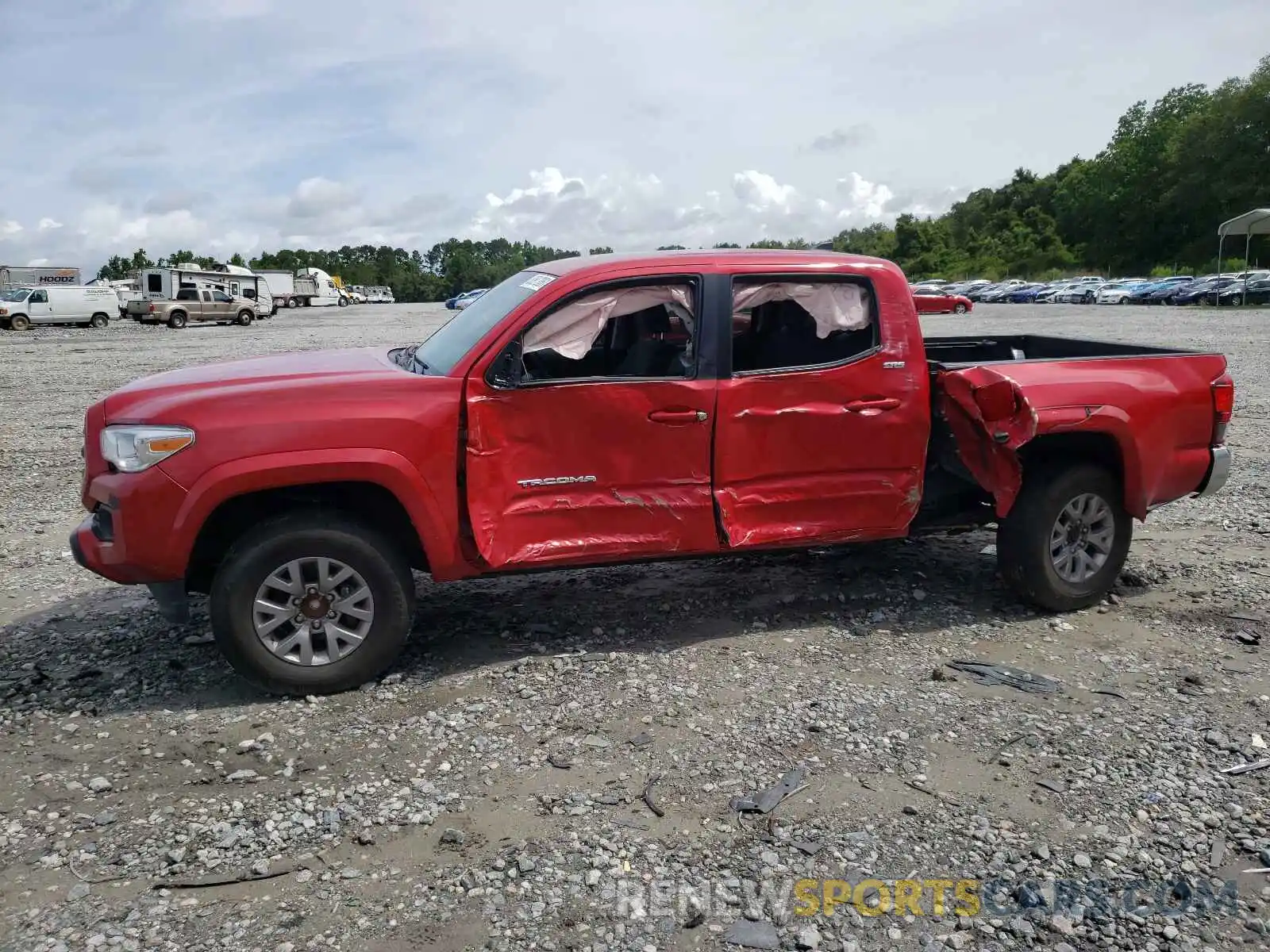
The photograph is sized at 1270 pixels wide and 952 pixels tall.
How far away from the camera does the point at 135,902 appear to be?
3.09 m

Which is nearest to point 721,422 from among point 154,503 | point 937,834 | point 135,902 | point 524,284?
point 524,284

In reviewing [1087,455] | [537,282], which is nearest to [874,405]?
[1087,455]

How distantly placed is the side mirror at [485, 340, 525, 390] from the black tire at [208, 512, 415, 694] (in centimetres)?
87

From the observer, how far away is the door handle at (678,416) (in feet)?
15.8

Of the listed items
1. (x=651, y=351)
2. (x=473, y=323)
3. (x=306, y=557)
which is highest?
(x=473, y=323)

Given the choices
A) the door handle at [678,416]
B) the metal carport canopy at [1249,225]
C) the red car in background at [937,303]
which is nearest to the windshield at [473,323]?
the door handle at [678,416]

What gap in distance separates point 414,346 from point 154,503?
1.93m

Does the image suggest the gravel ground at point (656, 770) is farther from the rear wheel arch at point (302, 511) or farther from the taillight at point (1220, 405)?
the taillight at point (1220, 405)

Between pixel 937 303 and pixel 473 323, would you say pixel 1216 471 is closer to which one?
pixel 937 303

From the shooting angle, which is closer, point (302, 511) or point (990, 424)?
point (302, 511)

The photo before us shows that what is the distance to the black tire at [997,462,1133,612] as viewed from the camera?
17.6 feet

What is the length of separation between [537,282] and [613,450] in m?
0.98

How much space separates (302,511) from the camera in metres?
4.45

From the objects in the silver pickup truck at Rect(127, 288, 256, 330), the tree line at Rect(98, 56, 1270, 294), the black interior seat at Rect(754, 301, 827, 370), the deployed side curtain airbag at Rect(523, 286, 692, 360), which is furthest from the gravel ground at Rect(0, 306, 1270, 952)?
the tree line at Rect(98, 56, 1270, 294)
